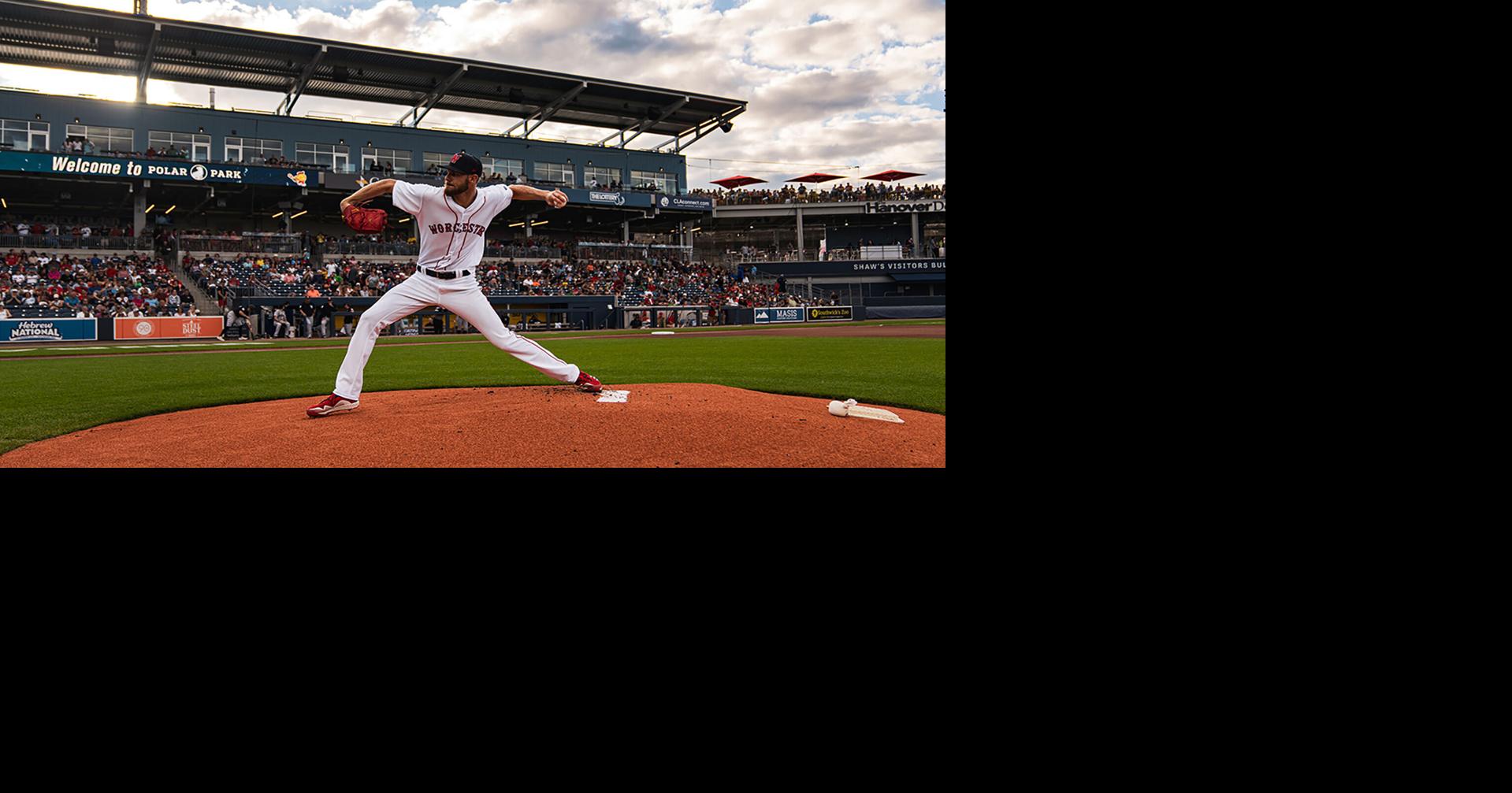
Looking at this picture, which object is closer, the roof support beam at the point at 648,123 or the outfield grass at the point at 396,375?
the outfield grass at the point at 396,375

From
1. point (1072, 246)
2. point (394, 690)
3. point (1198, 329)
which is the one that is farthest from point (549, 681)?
point (1198, 329)

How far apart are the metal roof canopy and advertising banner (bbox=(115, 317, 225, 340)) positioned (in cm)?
574

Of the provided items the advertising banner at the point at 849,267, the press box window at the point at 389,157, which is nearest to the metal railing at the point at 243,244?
the press box window at the point at 389,157

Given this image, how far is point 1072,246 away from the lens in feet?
6.08

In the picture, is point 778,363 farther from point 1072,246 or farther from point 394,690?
point 394,690

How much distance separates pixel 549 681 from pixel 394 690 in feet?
0.83

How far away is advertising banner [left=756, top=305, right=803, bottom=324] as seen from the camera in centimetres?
2766

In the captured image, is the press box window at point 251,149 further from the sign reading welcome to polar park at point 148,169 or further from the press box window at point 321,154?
the sign reading welcome to polar park at point 148,169

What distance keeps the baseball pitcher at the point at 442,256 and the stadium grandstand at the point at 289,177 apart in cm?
389

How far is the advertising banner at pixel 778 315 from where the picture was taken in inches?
1089

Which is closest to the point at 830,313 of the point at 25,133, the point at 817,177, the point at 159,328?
the point at 817,177

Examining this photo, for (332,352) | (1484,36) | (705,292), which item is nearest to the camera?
(1484,36)

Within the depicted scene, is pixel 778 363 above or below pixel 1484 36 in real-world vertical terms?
below

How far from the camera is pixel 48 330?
13875 millimetres
